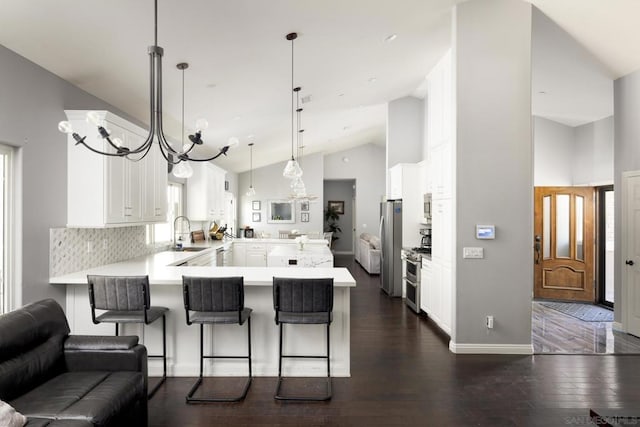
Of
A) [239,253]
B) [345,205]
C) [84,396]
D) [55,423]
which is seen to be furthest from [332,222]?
[55,423]

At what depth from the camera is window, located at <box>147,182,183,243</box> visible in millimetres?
5803

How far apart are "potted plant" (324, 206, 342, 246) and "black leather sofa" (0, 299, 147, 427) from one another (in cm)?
1149

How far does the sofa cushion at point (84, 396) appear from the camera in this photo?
1916mm

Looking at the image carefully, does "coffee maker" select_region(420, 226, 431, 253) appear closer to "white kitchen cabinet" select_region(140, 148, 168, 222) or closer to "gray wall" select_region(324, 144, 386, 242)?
"white kitchen cabinet" select_region(140, 148, 168, 222)

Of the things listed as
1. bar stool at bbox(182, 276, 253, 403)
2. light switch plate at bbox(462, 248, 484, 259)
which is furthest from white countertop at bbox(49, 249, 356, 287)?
light switch plate at bbox(462, 248, 484, 259)

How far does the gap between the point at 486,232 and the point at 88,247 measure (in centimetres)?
416

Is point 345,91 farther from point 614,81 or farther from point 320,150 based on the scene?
point 320,150

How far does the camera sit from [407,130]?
293 inches

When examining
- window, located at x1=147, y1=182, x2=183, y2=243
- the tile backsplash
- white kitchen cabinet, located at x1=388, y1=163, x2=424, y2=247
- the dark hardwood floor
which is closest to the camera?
the dark hardwood floor

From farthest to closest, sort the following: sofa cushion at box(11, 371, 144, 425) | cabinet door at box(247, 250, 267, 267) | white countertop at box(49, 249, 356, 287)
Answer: cabinet door at box(247, 250, 267, 267)
white countertop at box(49, 249, 356, 287)
sofa cushion at box(11, 371, 144, 425)

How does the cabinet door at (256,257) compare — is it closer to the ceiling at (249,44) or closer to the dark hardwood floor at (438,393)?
the ceiling at (249,44)

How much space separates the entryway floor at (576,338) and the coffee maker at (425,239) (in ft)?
5.93

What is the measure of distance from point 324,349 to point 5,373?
2.24m

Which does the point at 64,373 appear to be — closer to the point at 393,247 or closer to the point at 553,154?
the point at 393,247
